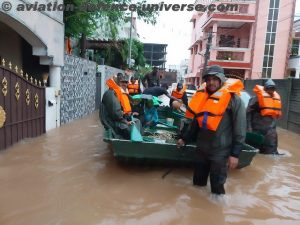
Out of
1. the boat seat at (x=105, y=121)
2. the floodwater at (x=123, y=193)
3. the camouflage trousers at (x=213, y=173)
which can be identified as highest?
the boat seat at (x=105, y=121)

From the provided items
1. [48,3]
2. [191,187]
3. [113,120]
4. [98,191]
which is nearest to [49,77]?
[48,3]

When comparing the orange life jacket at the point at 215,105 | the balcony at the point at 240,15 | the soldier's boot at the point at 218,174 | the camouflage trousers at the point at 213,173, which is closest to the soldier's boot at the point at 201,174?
the camouflage trousers at the point at 213,173

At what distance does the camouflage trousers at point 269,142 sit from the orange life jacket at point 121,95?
3.00m

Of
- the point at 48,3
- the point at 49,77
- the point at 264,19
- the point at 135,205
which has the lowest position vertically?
the point at 135,205

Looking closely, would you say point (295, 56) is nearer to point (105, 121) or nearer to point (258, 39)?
point (258, 39)

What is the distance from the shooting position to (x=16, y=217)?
10.8ft

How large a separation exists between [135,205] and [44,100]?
4.82 m

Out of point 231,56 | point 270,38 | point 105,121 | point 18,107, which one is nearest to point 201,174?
point 105,121

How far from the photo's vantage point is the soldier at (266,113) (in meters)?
6.18

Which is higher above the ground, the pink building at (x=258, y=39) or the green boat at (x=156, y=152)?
the pink building at (x=258, y=39)

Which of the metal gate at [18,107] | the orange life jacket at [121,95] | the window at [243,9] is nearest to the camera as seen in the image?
the orange life jacket at [121,95]

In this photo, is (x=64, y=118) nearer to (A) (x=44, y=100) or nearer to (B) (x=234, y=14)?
(A) (x=44, y=100)

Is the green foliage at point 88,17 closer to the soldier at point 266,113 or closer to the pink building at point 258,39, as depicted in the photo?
the soldier at point 266,113

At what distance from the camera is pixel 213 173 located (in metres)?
3.68
